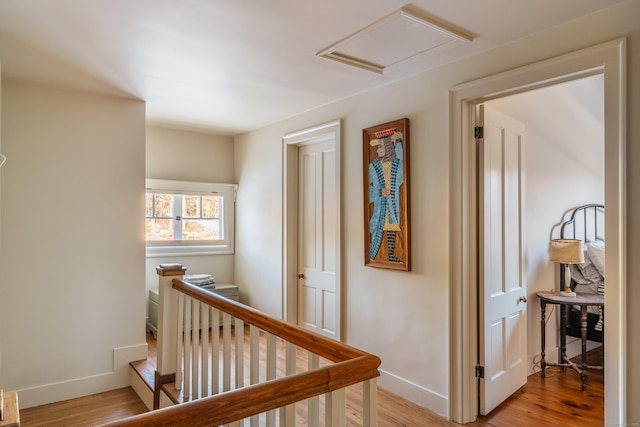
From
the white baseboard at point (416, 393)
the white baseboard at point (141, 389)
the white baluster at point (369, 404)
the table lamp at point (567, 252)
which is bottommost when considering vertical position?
the white baseboard at point (141, 389)

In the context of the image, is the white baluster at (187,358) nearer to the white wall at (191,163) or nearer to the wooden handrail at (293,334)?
the wooden handrail at (293,334)

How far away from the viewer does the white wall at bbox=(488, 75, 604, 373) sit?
133 inches

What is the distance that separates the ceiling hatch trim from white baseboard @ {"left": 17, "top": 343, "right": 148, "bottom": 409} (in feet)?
9.67

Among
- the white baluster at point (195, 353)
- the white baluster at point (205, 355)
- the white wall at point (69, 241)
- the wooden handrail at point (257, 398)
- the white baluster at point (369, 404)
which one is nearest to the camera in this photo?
the wooden handrail at point (257, 398)

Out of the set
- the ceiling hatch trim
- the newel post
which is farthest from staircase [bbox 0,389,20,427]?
the ceiling hatch trim

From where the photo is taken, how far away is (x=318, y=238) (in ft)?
13.1

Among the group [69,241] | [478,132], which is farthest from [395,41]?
[69,241]

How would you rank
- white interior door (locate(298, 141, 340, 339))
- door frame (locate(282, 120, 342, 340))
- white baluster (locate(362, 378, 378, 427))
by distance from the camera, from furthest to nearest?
door frame (locate(282, 120, 342, 340)), white interior door (locate(298, 141, 340, 339)), white baluster (locate(362, 378, 378, 427))

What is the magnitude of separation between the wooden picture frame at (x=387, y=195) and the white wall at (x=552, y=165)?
84 cm

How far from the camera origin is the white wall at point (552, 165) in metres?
3.38

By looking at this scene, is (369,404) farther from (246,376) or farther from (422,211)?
(246,376)

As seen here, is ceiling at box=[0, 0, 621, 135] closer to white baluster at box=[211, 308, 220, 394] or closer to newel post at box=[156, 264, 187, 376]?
newel post at box=[156, 264, 187, 376]

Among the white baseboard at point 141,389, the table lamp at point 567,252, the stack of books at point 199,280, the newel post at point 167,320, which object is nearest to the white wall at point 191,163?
the stack of books at point 199,280

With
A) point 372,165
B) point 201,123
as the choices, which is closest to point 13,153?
point 201,123
